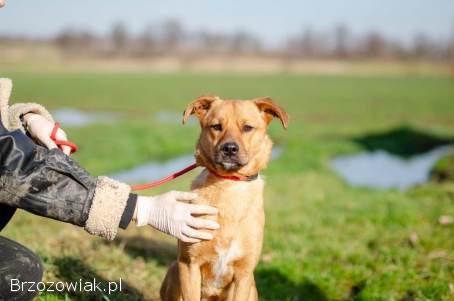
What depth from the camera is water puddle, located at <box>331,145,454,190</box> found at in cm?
1420

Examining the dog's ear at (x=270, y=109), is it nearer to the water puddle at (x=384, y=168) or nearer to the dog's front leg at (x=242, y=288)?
the dog's front leg at (x=242, y=288)

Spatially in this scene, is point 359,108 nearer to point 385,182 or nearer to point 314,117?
point 314,117

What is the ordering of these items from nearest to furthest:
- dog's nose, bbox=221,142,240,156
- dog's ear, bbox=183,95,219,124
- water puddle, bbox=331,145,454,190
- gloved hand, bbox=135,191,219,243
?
gloved hand, bbox=135,191,219,243 → dog's nose, bbox=221,142,240,156 → dog's ear, bbox=183,95,219,124 → water puddle, bbox=331,145,454,190

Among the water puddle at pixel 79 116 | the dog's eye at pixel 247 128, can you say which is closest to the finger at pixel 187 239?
the dog's eye at pixel 247 128

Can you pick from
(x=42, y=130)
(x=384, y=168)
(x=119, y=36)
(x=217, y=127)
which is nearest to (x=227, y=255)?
(x=217, y=127)

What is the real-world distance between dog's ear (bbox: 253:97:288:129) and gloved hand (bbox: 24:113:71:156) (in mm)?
1933

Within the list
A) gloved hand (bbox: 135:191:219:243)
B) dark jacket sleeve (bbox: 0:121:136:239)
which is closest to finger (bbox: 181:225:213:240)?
gloved hand (bbox: 135:191:219:243)

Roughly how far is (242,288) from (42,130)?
7.30 ft

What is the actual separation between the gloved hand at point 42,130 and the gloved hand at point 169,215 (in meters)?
1.03

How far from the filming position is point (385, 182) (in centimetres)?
1432

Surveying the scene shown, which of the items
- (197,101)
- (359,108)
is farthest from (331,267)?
(359,108)

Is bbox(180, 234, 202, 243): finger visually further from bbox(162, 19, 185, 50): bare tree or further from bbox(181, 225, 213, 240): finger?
bbox(162, 19, 185, 50): bare tree

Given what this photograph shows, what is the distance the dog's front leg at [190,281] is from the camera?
414 cm

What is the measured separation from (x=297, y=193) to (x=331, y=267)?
5.07m
